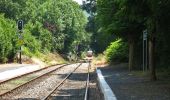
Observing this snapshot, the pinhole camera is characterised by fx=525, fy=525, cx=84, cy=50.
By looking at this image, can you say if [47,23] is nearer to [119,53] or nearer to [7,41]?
[7,41]

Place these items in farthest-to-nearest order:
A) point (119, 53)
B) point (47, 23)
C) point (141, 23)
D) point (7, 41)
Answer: point (47, 23) < point (7, 41) < point (119, 53) < point (141, 23)

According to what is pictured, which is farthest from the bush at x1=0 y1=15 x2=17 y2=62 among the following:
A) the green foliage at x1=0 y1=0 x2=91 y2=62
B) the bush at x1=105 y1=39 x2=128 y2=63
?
the bush at x1=105 y1=39 x2=128 y2=63

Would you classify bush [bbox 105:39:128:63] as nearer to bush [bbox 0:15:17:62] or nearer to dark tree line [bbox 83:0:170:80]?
dark tree line [bbox 83:0:170:80]

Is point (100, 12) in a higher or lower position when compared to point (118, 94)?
higher

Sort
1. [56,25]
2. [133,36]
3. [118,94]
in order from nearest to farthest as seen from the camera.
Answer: [118,94], [133,36], [56,25]

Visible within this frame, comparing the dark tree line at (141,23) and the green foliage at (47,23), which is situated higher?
the green foliage at (47,23)

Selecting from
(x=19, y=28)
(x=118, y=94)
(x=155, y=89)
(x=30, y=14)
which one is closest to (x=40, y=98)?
(x=118, y=94)

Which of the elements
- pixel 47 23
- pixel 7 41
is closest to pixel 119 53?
pixel 7 41

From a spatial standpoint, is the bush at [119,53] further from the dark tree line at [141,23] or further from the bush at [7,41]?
the bush at [7,41]

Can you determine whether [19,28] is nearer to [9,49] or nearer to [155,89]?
[9,49]

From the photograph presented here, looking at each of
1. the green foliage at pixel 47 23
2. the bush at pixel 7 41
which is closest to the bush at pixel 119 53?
the bush at pixel 7 41

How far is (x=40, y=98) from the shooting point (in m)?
21.3

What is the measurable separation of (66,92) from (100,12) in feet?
64.4

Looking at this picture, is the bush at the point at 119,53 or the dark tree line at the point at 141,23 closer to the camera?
the dark tree line at the point at 141,23
